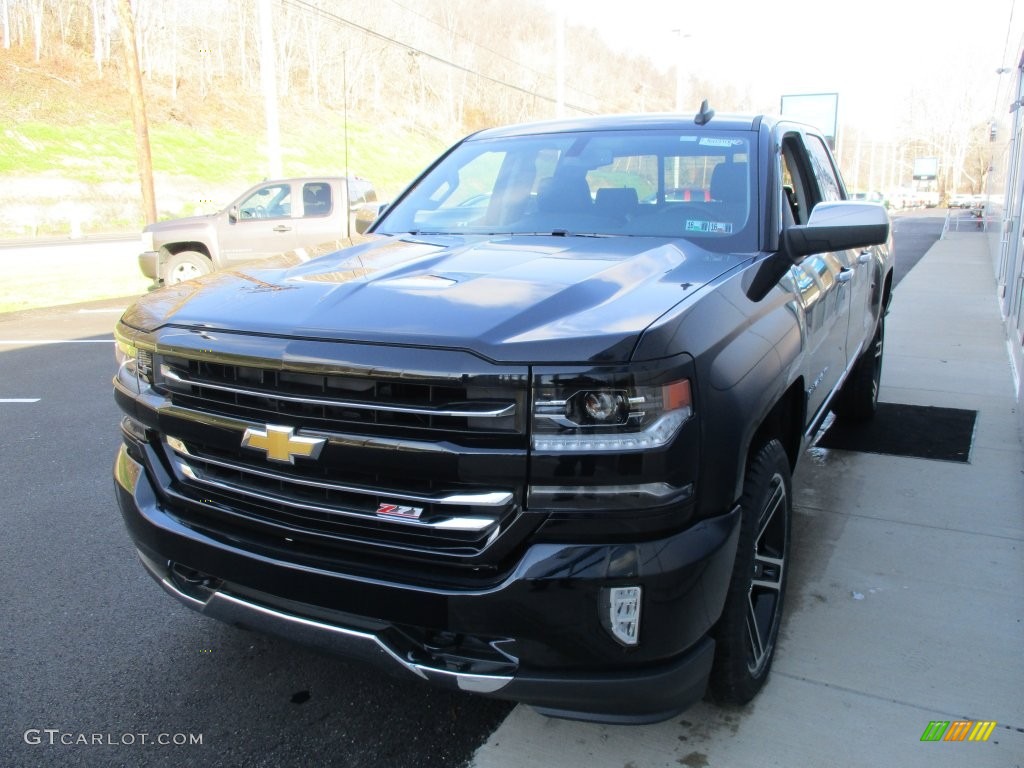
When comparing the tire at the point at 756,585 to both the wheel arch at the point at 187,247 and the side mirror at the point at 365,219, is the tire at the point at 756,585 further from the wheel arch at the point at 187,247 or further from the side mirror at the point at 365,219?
the wheel arch at the point at 187,247

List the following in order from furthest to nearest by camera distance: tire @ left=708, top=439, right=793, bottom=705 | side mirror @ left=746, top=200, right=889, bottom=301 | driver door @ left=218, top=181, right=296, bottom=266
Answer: driver door @ left=218, top=181, right=296, bottom=266
side mirror @ left=746, top=200, right=889, bottom=301
tire @ left=708, top=439, right=793, bottom=705

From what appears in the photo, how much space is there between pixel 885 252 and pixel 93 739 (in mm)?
5322

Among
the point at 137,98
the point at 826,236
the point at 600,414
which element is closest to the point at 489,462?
the point at 600,414

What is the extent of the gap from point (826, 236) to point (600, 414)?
1.39m

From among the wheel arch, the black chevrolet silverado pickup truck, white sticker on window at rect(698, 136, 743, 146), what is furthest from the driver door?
the black chevrolet silverado pickup truck

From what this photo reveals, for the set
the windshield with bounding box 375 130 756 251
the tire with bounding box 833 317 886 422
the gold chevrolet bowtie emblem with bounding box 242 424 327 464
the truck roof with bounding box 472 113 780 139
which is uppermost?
the truck roof with bounding box 472 113 780 139

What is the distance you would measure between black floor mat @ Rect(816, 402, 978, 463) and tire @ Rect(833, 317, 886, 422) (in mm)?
84

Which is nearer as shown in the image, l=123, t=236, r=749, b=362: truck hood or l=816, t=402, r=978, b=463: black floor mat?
l=123, t=236, r=749, b=362: truck hood

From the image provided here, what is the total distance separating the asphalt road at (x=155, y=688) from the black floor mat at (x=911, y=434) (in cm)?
365

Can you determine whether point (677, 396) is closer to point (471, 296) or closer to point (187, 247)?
point (471, 296)

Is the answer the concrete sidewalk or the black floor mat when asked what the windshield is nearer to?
the concrete sidewalk

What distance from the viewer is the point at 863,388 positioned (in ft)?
18.7

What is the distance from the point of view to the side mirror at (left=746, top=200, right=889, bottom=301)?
283 centimetres

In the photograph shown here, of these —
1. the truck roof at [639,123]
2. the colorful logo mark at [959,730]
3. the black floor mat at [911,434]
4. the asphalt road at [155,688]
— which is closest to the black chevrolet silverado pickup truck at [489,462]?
the asphalt road at [155,688]
